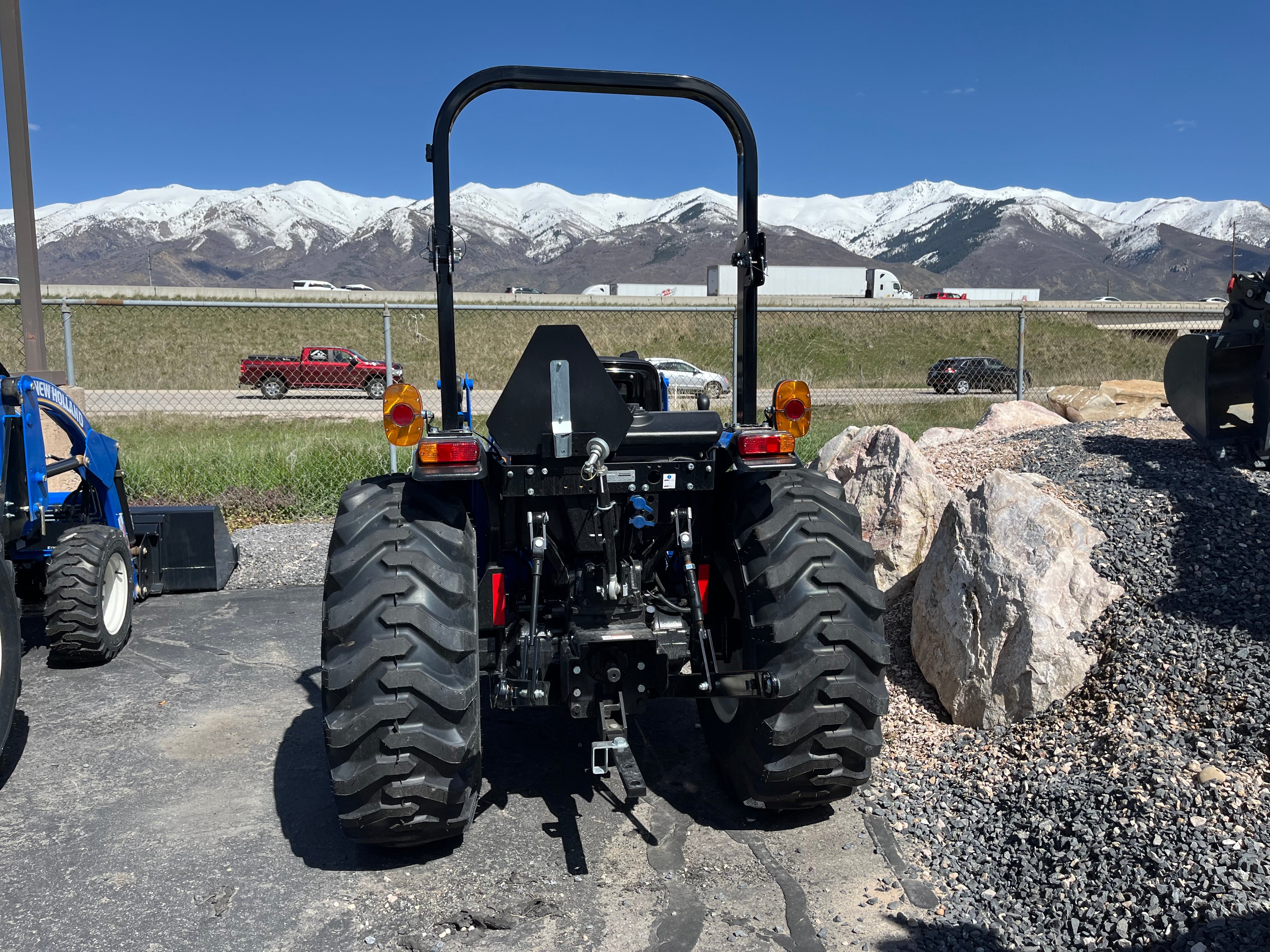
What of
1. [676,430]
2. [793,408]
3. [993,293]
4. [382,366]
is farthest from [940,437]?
[993,293]

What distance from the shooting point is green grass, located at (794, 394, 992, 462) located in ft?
34.0

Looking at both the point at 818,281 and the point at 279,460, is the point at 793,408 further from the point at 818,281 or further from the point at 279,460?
the point at 818,281

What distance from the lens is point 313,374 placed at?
1694 centimetres

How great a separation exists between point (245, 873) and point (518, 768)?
1.18 m

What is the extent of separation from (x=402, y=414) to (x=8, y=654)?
210 centimetres

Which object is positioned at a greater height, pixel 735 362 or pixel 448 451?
pixel 735 362

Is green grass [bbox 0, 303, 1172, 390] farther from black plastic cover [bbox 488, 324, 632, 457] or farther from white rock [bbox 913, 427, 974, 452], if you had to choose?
black plastic cover [bbox 488, 324, 632, 457]

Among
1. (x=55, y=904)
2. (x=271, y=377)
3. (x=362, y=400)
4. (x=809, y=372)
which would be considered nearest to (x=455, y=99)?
(x=55, y=904)

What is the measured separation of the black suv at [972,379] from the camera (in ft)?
40.1

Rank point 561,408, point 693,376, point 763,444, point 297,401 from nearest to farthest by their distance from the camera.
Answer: point 561,408 < point 763,444 < point 297,401 < point 693,376

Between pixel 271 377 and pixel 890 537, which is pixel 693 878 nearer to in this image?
pixel 890 537

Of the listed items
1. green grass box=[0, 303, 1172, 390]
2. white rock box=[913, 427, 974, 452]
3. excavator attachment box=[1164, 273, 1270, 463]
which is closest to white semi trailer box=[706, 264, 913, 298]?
green grass box=[0, 303, 1172, 390]

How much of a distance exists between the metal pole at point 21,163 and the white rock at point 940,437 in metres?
7.35

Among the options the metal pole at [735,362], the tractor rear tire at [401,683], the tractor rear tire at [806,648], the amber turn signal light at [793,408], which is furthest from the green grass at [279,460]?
the tractor rear tire at [401,683]
